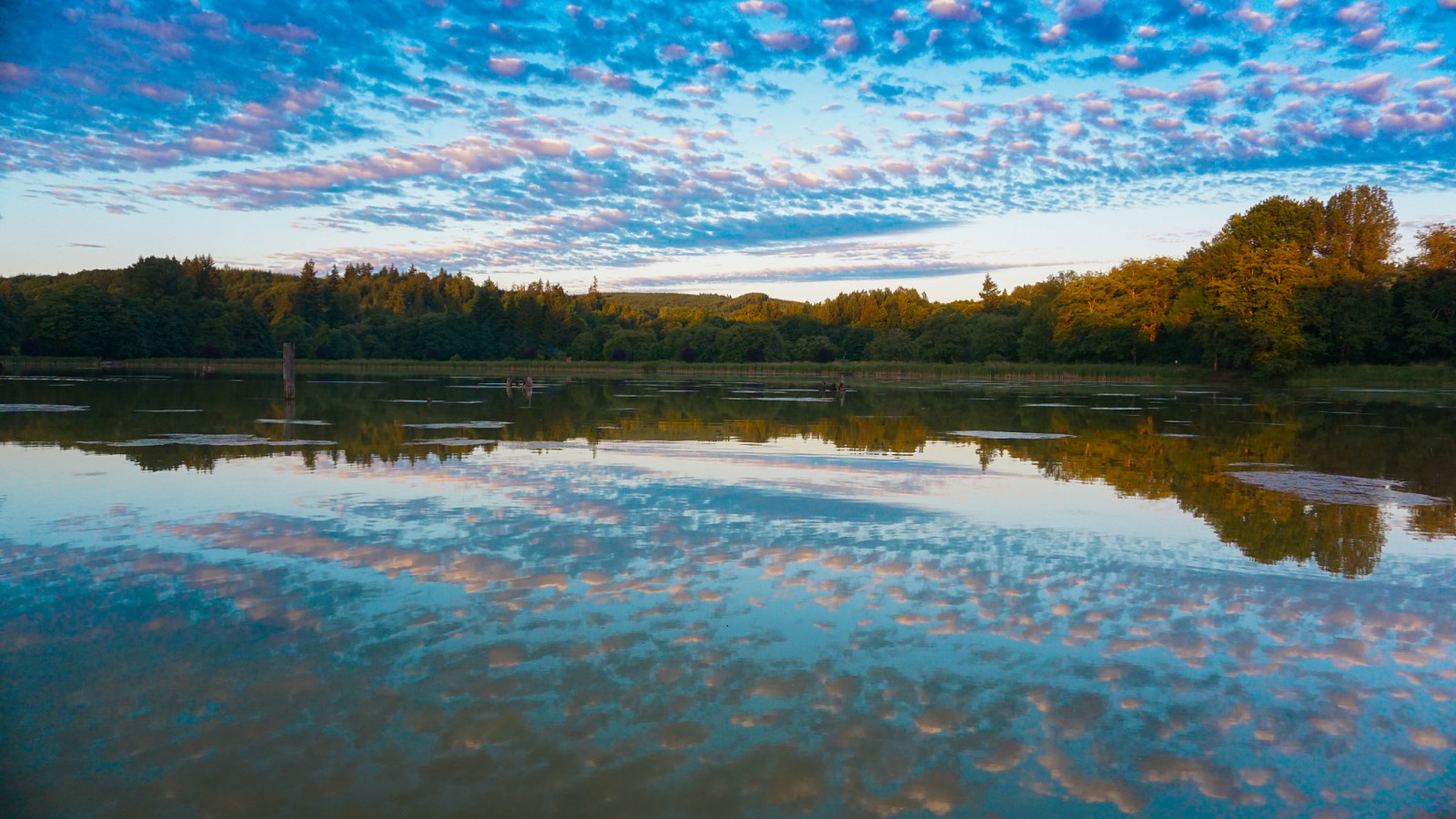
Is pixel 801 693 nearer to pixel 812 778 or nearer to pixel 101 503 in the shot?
pixel 812 778

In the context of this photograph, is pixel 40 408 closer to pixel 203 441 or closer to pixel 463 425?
pixel 203 441

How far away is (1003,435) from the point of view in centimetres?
2406

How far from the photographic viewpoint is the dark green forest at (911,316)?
66.8 meters

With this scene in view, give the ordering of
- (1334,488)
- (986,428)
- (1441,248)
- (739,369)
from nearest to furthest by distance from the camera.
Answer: (1334,488) → (986,428) → (1441,248) → (739,369)

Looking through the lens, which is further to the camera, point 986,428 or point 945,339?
point 945,339

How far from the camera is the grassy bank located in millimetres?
77062

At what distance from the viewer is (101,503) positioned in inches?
460

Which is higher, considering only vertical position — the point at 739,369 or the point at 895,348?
the point at 895,348

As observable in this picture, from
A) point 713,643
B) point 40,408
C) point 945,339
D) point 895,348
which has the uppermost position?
point 945,339

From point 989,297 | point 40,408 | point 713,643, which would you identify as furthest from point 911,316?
point 713,643

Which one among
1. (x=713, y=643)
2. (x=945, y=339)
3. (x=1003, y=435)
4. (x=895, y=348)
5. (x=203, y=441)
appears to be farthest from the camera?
(x=895, y=348)

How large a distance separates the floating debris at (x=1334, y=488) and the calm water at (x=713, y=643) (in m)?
0.12

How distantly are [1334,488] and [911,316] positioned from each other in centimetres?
14195

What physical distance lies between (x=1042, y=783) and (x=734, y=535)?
5842 millimetres
